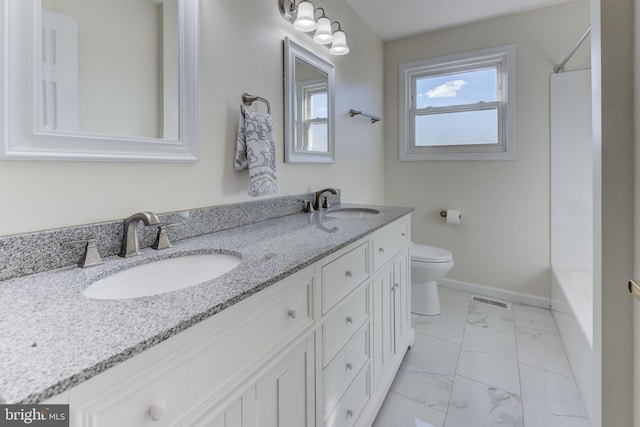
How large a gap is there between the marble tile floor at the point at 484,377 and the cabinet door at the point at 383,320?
8.1 inches

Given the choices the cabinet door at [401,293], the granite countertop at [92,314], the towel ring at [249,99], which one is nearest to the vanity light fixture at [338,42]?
the towel ring at [249,99]

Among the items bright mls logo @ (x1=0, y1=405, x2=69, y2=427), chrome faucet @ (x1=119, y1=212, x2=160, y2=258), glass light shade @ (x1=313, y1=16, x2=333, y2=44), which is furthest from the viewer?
glass light shade @ (x1=313, y1=16, x2=333, y2=44)

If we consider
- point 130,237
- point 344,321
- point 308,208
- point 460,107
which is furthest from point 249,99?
point 460,107

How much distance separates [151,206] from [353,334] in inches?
33.3

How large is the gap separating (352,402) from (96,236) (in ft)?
3.38

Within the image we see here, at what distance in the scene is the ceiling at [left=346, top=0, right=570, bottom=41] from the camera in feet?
7.44

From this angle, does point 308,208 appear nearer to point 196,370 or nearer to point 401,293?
point 401,293

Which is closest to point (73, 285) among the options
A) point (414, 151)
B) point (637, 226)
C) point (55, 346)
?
point (55, 346)

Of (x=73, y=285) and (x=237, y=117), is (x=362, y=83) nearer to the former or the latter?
(x=237, y=117)

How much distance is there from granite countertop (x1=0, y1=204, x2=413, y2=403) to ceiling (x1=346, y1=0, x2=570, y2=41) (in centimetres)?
217

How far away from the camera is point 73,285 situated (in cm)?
68

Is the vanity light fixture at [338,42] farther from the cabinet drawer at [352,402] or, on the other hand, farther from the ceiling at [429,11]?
the cabinet drawer at [352,402]

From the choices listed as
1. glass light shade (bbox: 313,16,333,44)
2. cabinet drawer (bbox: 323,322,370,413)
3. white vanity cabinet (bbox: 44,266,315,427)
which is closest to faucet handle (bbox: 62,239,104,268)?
white vanity cabinet (bbox: 44,266,315,427)

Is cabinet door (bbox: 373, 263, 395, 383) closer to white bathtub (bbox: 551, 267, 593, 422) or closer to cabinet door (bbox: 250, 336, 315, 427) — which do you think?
cabinet door (bbox: 250, 336, 315, 427)
